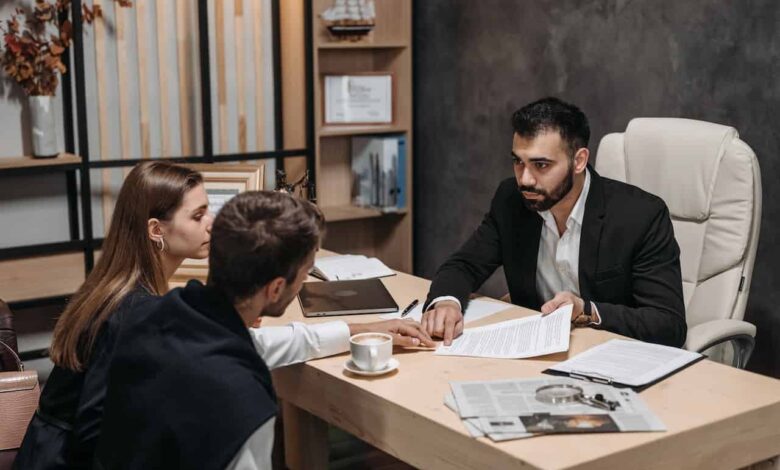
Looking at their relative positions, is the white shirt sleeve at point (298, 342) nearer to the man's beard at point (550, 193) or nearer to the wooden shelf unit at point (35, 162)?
the man's beard at point (550, 193)

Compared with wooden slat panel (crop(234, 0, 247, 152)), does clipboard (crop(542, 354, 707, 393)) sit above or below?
below

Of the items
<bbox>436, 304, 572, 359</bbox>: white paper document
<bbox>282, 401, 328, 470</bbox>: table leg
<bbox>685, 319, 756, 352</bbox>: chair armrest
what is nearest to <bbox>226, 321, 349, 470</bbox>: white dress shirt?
<bbox>436, 304, 572, 359</bbox>: white paper document

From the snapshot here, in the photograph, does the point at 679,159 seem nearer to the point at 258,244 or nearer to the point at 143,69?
the point at 258,244

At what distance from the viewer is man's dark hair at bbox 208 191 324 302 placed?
1.53 meters

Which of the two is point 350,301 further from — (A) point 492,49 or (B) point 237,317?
(A) point 492,49

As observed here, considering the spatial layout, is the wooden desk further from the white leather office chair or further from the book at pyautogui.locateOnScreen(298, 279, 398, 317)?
the white leather office chair

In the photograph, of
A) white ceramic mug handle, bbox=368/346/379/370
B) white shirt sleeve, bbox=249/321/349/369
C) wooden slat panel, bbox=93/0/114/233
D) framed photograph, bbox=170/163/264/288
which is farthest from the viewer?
wooden slat panel, bbox=93/0/114/233

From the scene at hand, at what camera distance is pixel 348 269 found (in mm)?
2941

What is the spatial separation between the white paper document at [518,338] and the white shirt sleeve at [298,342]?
0.73 ft

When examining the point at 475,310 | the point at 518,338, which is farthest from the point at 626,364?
the point at 475,310

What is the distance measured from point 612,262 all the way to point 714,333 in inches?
12.2

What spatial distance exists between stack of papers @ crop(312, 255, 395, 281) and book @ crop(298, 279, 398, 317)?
0.10 meters

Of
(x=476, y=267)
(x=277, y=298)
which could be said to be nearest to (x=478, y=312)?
(x=476, y=267)

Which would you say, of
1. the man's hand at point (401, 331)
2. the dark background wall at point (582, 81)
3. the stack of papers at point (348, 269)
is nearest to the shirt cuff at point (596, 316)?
the man's hand at point (401, 331)
